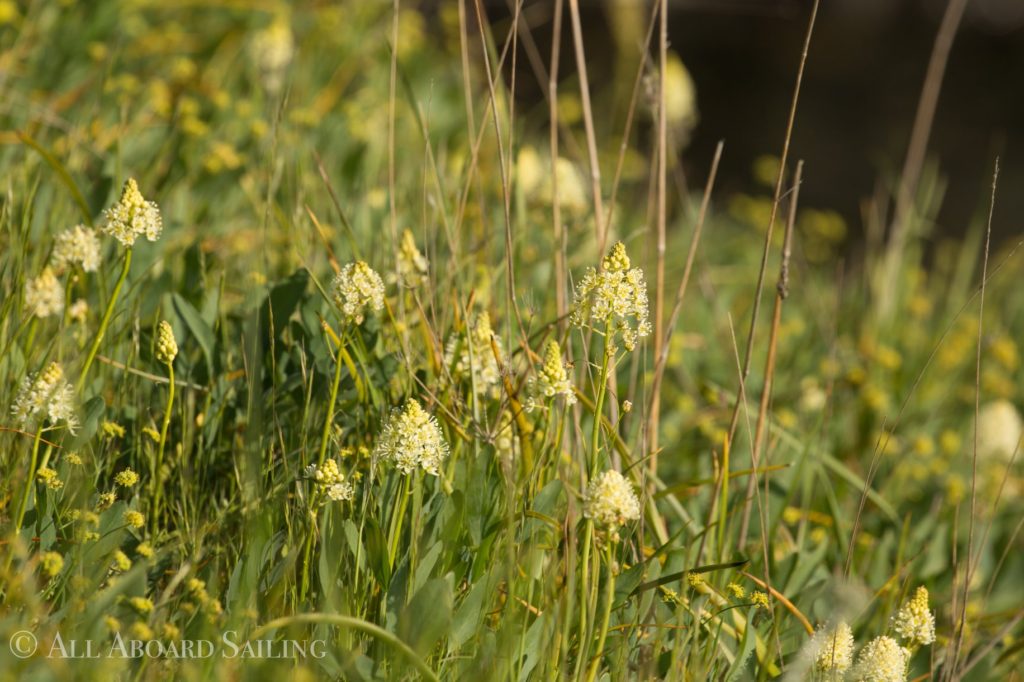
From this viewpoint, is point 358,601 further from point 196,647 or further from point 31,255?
point 31,255

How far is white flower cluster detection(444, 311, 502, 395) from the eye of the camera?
57.3 inches

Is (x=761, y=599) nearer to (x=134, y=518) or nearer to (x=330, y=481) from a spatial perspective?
(x=330, y=481)

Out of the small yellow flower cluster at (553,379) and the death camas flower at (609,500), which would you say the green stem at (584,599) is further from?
the small yellow flower cluster at (553,379)

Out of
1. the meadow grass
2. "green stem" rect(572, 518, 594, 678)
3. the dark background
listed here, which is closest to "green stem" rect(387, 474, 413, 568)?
the meadow grass

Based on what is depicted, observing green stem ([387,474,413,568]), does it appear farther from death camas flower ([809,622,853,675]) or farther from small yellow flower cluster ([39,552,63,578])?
death camas flower ([809,622,853,675])

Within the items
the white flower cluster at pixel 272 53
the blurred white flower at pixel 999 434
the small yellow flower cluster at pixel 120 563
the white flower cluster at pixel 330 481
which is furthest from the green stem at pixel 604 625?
the white flower cluster at pixel 272 53

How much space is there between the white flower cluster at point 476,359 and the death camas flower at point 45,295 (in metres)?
0.55

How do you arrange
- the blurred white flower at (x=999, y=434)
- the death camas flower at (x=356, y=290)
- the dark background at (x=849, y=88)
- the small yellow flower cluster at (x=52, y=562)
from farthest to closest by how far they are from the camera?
the dark background at (x=849, y=88) → the blurred white flower at (x=999, y=434) → the death camas flower at (x=356, y=290) → the small yellow flower cluster at (x=52, y=562)

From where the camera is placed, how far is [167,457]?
55.6 inches

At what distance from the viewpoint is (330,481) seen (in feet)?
3.95

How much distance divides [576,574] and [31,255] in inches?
43.7

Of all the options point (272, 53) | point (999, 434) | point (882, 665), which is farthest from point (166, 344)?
point (999, 434)

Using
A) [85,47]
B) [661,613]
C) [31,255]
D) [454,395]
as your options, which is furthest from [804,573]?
[85,47]

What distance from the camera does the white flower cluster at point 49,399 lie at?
3.96ft
